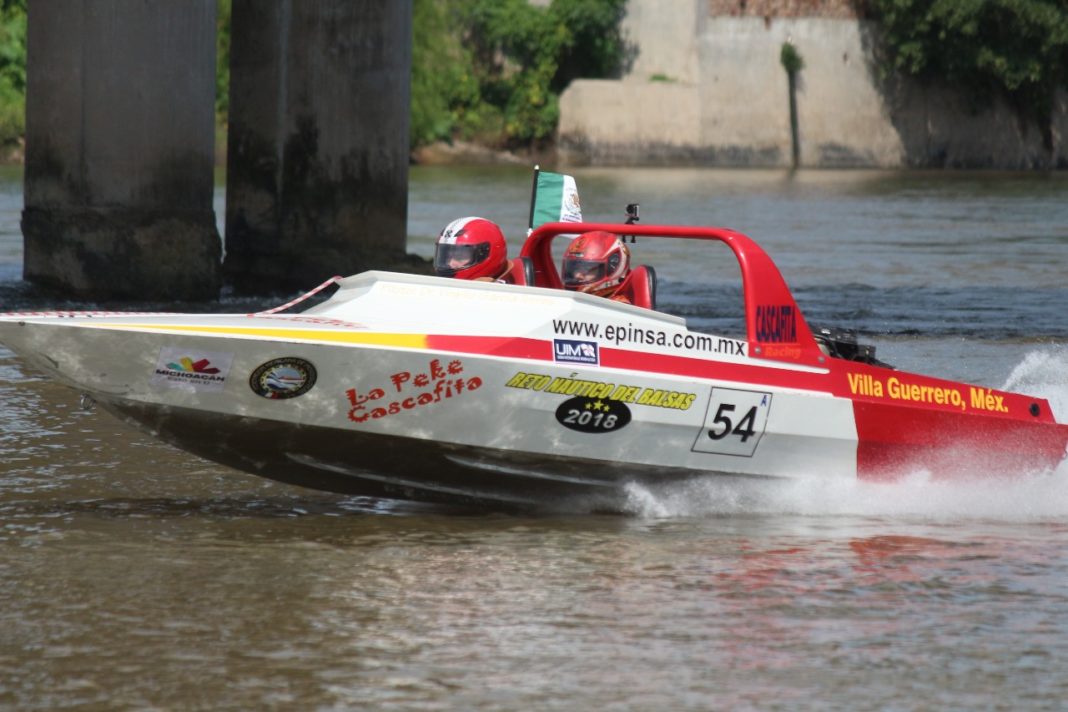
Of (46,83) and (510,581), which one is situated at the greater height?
(46,83)

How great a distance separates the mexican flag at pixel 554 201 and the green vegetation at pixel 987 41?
150 ft

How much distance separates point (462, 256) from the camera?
28.6 feet

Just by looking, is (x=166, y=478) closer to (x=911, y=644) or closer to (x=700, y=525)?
(x=700, y=525)

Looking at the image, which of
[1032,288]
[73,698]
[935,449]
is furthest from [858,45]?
[73,698]

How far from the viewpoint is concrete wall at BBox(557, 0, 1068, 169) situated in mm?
55062

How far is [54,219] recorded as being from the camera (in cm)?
1603

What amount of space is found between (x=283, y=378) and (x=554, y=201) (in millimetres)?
2474

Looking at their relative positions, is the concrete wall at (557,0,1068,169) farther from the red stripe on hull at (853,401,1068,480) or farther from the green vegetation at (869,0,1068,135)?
the red stripe on hull at (853,401,1068,480)

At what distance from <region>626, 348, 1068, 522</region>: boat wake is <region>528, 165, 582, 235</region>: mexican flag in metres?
1.81

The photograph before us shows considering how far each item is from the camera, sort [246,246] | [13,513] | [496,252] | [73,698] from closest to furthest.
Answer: [73,698] → [13,513] → [496,252] → [246,246]

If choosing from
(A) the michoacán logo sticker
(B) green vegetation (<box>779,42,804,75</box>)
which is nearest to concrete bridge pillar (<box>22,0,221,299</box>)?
(A) the michoacán logo sticker

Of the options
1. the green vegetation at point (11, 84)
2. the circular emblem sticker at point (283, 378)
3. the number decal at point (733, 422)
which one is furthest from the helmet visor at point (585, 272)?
the green vegetation at point (11, 84)

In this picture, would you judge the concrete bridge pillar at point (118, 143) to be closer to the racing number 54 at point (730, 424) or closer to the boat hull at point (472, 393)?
the boat hull at point (472, 393)

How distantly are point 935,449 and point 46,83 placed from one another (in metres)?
9.60
